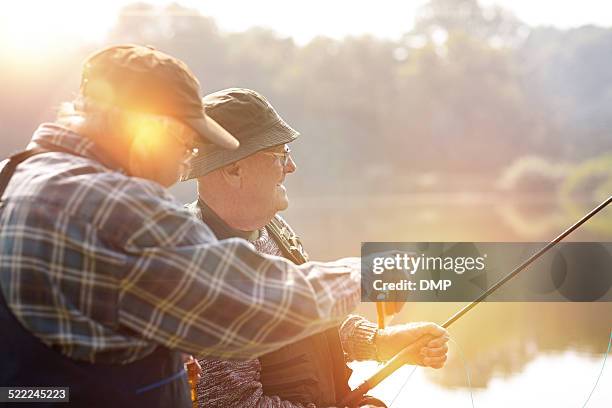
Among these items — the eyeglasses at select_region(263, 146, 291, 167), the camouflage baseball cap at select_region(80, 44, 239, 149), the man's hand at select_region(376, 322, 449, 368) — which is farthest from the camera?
the man's hand at select_region(376, 322, 449, 368)

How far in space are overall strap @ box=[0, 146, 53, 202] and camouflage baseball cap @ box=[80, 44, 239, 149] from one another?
114mm

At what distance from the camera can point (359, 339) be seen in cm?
239

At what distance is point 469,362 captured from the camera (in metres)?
5.05

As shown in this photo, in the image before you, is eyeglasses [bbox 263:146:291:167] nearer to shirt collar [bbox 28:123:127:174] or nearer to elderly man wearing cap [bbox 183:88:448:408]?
elderly man wearing cap [bbox 183:88:448:408]

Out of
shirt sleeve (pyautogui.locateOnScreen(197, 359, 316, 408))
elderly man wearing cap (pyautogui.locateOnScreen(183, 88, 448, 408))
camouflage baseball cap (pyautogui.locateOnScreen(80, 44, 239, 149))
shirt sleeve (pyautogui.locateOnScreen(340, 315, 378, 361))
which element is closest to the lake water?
shirt sleeve (pyautogui.locateOnScreen(340, 315, 378, 361))

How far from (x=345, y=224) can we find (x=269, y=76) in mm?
19894

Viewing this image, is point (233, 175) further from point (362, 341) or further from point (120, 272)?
point (120, 272)

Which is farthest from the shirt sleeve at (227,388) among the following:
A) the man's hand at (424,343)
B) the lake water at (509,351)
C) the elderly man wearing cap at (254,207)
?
the lake water at (509,351)

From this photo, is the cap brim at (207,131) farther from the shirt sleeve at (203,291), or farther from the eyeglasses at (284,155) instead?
the eyeglasses at (284,155)

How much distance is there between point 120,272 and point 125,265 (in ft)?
0.04

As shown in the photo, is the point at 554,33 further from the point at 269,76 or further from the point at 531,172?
the point at 531,172

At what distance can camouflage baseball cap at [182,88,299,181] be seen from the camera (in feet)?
6.80

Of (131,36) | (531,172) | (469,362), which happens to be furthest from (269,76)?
(469,362)

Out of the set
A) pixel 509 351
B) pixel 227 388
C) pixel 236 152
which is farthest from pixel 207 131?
pixel 509 351
